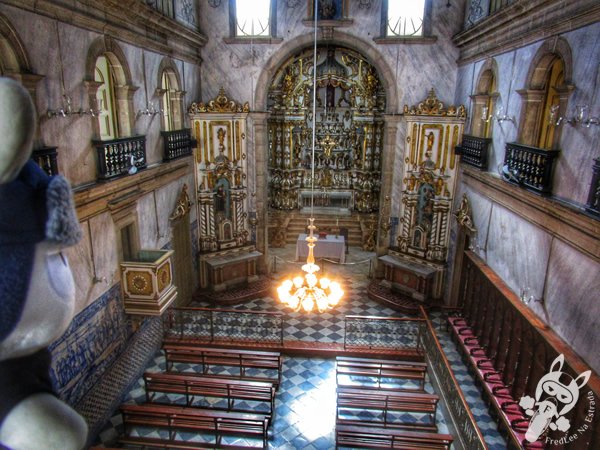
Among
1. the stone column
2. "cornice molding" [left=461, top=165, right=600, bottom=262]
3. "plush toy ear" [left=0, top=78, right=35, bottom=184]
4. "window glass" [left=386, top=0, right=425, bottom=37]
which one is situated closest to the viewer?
"plush toy ear" [left=0, top=78, right=35, bottom=184]

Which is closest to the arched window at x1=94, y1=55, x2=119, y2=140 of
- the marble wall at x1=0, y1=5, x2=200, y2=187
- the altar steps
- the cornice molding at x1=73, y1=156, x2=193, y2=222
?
the marble wall at x1=0, y1=5, x2=200, y2=187

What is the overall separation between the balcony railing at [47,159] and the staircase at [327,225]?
11050 mm

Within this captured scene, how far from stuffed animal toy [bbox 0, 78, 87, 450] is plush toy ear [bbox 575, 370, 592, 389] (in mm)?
5963

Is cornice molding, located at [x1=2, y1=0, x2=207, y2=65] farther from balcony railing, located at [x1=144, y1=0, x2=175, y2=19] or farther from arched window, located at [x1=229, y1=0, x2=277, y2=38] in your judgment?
arched window, located at [x1=229, y1=0, x2=277, y2=38]

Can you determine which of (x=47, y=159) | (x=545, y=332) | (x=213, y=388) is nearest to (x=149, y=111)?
(x=47, y=159)

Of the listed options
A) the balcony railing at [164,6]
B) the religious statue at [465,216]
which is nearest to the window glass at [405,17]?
the religious statue at [465,216]

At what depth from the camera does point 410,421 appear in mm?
7762

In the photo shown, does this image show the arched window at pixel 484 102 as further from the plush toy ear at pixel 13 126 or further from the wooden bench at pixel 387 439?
the plush toy ear at pixel 13 126

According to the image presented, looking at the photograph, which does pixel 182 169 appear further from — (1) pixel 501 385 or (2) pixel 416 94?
(1) pixel 501 385

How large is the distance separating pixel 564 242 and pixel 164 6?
9286 millimetres

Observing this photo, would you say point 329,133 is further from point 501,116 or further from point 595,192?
point 595,192

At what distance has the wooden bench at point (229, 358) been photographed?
28.2 feet

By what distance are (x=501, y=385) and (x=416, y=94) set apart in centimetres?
790

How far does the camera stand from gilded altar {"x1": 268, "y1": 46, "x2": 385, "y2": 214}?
14.3 metres
